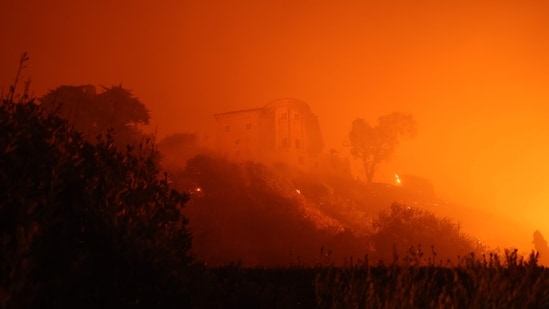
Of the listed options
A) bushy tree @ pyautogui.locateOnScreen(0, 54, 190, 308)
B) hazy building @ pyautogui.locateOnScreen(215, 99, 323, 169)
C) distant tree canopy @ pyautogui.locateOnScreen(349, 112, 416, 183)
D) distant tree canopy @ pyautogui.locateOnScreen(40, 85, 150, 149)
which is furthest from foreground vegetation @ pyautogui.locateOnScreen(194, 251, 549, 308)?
distant tree canopy @ pyautogui.locateOnScreen(349, 112, 416, 183)

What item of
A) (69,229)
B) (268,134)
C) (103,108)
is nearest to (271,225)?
(103,108)

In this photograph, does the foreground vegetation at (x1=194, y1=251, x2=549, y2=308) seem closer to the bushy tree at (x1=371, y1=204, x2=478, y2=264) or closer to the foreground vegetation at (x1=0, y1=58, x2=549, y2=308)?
the foreground vegetation at (x1=0, y1=58, x2=549, y2=308)

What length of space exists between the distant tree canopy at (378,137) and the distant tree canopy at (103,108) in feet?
170

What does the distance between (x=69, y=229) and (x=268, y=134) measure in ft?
235

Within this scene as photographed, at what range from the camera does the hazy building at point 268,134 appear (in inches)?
2936

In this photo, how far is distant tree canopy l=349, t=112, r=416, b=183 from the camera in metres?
86.4

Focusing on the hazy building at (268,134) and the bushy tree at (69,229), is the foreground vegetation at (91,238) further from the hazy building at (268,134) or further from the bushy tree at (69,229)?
the hazy building at (268,134)

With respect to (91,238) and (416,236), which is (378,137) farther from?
(91,238)

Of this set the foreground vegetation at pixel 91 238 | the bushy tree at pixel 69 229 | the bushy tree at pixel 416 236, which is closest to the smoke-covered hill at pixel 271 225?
the bushy tree at pixel 416 236

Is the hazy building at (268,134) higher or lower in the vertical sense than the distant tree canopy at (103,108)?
higher

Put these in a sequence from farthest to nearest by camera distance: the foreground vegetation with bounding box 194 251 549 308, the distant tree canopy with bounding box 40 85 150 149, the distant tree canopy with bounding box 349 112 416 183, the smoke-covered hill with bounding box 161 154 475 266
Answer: the distant tree canopy with bounding box 349 112 416 183, the distant tree canopy with bounding box 40 85 150 149, the smoke-covered hill with bounding box 161 154 475 266, the foreground vegetation with bounding box 194 251 549 308

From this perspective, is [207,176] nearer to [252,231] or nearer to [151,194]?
[252,231]

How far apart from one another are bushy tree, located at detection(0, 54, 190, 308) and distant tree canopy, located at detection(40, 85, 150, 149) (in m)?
42.5

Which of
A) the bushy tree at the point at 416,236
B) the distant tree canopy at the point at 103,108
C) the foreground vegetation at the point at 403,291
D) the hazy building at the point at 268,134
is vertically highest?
the hazy building at the point at 268,134
